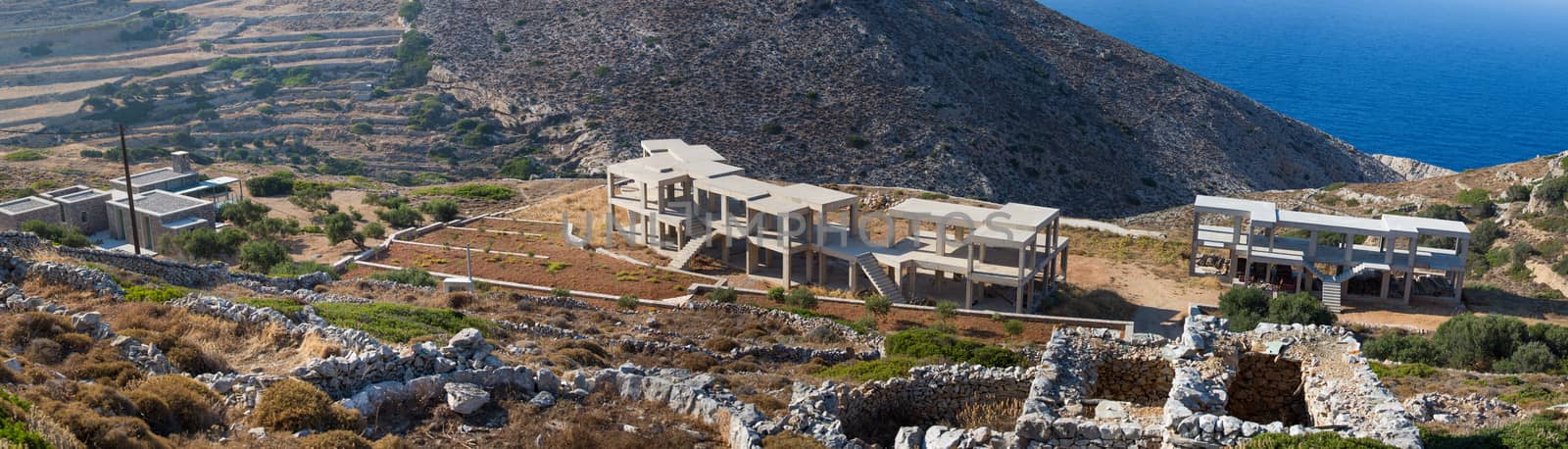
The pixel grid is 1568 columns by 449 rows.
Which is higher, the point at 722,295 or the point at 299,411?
the point at 299,411

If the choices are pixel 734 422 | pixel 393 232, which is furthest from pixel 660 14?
pixel 734 422

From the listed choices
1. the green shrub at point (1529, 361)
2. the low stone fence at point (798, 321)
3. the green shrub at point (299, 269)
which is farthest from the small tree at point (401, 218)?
the green shrub at point (1529, 361)

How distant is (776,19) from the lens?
72688mm

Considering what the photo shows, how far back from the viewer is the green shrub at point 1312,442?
10000mm

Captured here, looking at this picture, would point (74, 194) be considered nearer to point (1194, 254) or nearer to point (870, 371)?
point (870, 371)

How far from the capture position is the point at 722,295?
29.7 metres

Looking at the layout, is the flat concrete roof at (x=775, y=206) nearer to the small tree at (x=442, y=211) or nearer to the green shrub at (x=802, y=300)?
the green shrub at (x=802, y=300)

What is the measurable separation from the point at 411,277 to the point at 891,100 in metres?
39.3

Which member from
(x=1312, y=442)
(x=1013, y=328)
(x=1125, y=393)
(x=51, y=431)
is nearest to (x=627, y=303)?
(x=1013, y=328)

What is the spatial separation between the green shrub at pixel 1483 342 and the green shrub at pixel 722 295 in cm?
1655

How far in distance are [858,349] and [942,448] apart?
11708 mm

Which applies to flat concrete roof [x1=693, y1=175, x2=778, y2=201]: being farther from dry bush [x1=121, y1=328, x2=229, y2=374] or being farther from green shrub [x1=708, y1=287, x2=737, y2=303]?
dry bush [x1=121, y1=328, x2=229, y2=374]

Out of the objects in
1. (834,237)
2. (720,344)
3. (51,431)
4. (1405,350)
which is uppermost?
(51,431)

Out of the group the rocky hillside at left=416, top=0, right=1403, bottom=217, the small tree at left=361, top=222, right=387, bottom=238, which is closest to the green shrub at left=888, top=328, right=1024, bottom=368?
the small tree at left=361, top=222, right=387, bottom=238
